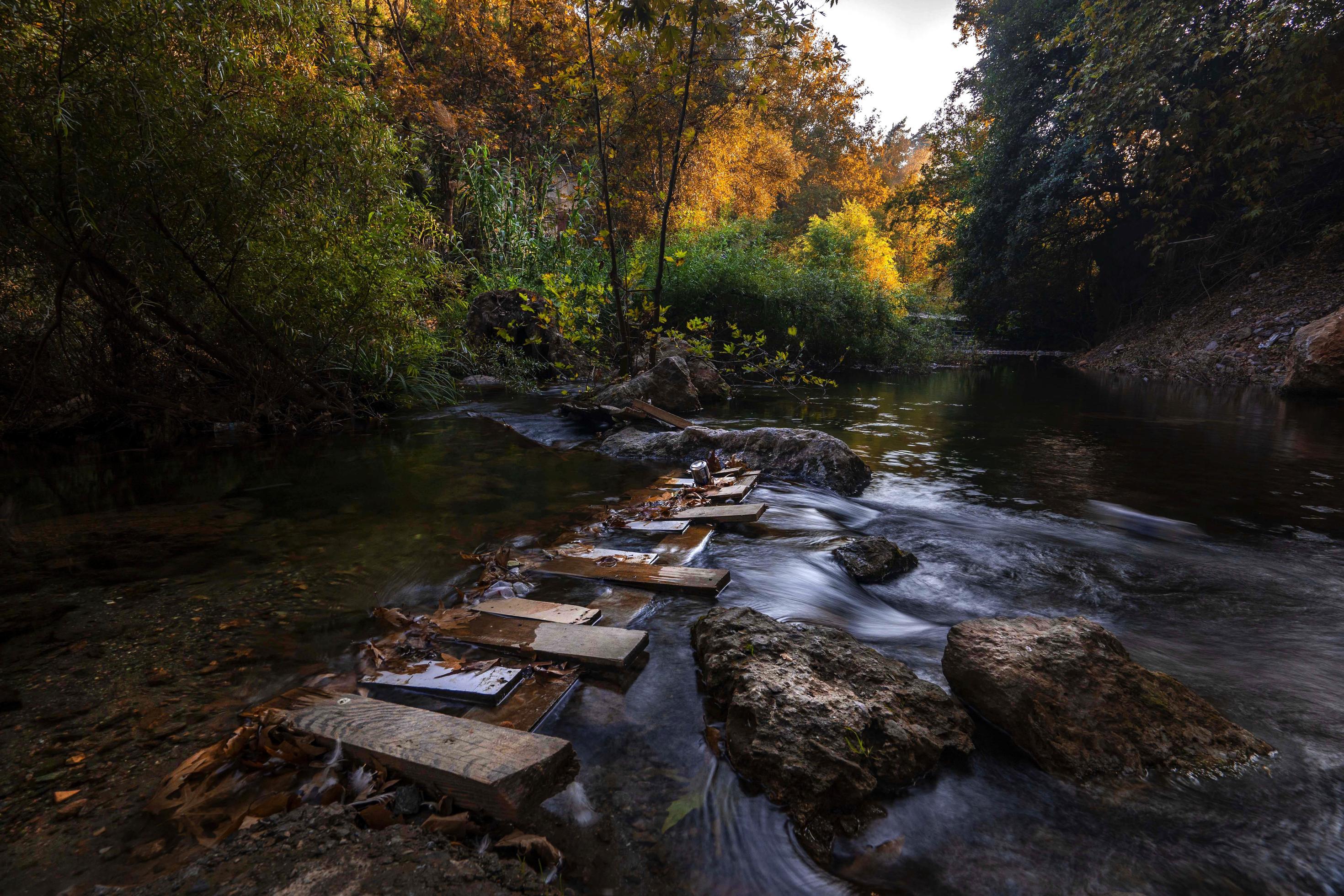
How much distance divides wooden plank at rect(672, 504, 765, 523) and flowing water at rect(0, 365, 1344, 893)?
0.11 meters

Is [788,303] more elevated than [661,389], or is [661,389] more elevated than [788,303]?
[788,303]

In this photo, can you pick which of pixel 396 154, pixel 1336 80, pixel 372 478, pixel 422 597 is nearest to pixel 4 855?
pixel 422 597

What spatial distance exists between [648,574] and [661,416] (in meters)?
4.56

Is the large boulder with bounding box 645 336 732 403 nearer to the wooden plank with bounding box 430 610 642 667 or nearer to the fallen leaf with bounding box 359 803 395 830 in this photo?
the wooden plank with bounding box 430 610 642 667

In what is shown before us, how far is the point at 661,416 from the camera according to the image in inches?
304

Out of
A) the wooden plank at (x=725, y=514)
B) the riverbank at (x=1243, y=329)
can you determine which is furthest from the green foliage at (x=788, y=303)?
the wooden plank at (x=725, y=514)

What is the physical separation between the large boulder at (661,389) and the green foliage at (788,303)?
3141 mm

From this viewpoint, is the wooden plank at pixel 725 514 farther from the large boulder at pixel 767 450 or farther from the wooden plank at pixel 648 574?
the large boulder at pixel 767 450

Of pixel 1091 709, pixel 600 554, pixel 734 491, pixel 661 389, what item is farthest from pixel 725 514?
pixel 661 389

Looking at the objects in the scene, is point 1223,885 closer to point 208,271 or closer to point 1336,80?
point 208,271

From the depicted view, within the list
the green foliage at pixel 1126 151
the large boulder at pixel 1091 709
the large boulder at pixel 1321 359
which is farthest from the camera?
the green foliage at pixel 1126 151

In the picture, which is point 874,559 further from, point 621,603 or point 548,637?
point 548,637

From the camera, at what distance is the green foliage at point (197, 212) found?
173 inches

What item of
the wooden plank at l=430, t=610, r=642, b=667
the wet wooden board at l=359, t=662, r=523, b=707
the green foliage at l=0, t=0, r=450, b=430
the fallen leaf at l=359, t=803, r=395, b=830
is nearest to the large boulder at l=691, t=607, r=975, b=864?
the wooden plank at l=430, t=610, r=642, b=667
